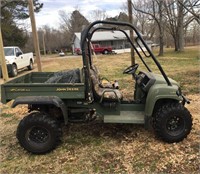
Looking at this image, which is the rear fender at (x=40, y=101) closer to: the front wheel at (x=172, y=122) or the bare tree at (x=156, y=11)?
the front wheel at (x=172, y=122)

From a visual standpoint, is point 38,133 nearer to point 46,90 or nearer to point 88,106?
point 46,90

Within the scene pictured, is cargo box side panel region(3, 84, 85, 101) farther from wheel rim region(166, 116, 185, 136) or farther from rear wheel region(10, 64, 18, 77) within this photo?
rear wheel region(10, 64, 18, 77)

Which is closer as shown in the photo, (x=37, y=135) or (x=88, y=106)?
(x=37, y=135)

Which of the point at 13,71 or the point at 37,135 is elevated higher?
the point at 13,71

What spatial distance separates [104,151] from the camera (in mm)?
3627

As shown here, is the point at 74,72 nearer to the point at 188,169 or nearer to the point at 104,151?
the point at 104,151

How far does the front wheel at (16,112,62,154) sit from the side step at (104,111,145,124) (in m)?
0.78

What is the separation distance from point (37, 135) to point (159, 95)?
185cm

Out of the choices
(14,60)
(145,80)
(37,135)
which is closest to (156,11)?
(14,60)

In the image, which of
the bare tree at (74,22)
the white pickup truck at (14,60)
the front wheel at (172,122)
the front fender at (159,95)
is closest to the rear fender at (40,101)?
the front fender at (159,95)

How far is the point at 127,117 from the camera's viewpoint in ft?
12.7

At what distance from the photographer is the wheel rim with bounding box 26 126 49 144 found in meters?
3.66

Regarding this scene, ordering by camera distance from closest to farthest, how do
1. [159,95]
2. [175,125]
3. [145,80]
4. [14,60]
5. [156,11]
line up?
[159,95], [175,125], [145,80], [14,60], [156,11]

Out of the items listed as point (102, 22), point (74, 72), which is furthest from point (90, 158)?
point (102, 22)
